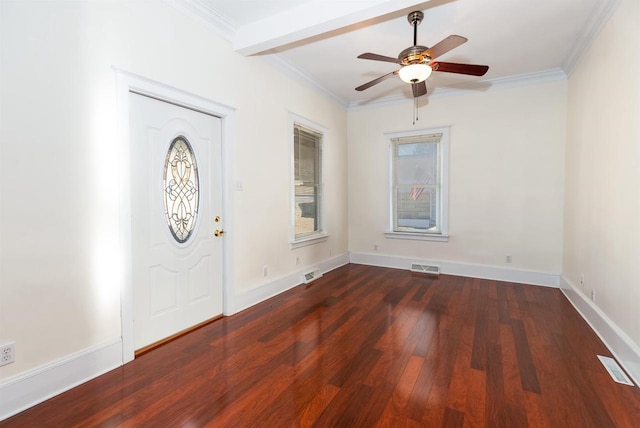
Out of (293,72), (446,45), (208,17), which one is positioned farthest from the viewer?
(293,72)

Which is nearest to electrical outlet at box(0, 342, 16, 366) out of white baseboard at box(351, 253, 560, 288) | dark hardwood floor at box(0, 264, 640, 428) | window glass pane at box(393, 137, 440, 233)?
dark hardwood floor at box(0, 264, 640, 428)

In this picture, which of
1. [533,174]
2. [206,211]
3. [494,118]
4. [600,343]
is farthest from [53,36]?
[533,174]

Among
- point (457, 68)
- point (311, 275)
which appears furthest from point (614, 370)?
point (311, 275)

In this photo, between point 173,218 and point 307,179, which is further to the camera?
point 307,179

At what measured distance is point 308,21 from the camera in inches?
110

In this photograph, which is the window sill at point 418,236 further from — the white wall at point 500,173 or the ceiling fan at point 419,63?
the ceiling fan at point 419,63

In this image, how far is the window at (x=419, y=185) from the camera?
5094 mm

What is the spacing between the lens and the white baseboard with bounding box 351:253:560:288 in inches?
173

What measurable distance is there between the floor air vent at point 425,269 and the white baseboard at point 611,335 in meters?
1.83

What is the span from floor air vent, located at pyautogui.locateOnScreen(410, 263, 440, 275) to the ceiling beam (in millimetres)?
3901

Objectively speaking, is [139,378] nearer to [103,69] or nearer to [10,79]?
[10,79]

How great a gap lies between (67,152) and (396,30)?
3208mm

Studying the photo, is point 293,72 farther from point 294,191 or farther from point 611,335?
point 611,335

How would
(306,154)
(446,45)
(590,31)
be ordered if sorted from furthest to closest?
(306,154) < (590,31) < (446,45)
